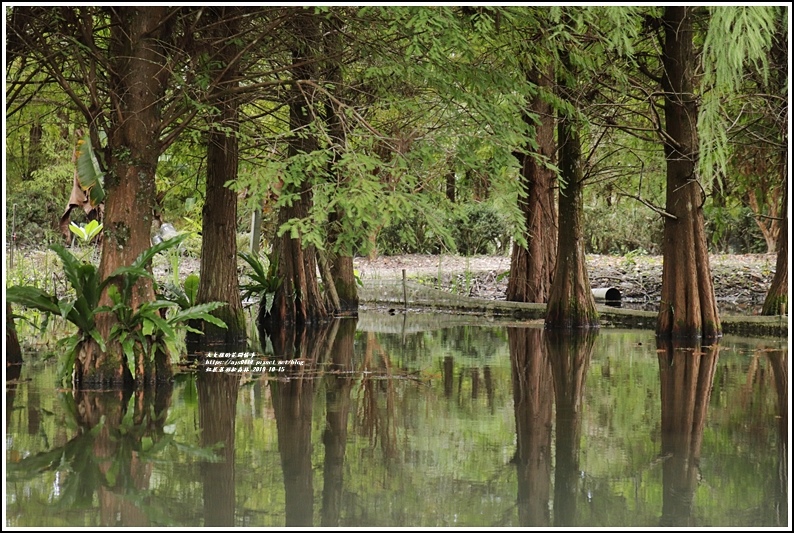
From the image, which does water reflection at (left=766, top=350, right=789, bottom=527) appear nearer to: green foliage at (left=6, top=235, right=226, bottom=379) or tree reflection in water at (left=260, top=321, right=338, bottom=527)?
tree reflection in water at (left=260, top=321, right=338, bottom=527)

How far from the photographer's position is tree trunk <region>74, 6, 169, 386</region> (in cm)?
1045

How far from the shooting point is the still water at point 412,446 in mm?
5973

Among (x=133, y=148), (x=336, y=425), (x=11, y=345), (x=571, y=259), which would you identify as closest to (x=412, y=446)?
(x=336, y=425)

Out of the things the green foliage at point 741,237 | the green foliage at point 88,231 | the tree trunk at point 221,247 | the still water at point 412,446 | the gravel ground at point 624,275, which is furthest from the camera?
the green foliage at point 741,237

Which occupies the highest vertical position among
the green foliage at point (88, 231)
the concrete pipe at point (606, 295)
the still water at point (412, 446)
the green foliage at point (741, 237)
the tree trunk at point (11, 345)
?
the green foliage at point (741, 237)

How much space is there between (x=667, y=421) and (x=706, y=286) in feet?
23.0

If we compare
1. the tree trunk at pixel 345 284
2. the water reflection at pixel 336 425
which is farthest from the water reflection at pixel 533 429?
the tree trunk at pixel 345 284

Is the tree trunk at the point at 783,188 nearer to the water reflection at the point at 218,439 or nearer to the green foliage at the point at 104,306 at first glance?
the water reflection at the point at 218,439

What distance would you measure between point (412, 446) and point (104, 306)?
3997mm

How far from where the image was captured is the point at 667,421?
8.71m

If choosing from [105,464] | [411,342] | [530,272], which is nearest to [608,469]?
[105,464]

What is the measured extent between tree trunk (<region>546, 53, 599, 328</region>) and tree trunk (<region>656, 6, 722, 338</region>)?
1760 millimetres

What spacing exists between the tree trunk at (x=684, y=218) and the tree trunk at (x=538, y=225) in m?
3.98

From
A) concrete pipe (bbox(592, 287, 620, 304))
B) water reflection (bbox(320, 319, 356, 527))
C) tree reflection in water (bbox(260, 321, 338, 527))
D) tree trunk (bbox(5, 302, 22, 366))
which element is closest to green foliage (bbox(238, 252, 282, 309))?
tree reflection in water (bbox(260, 321, 338, 527))
